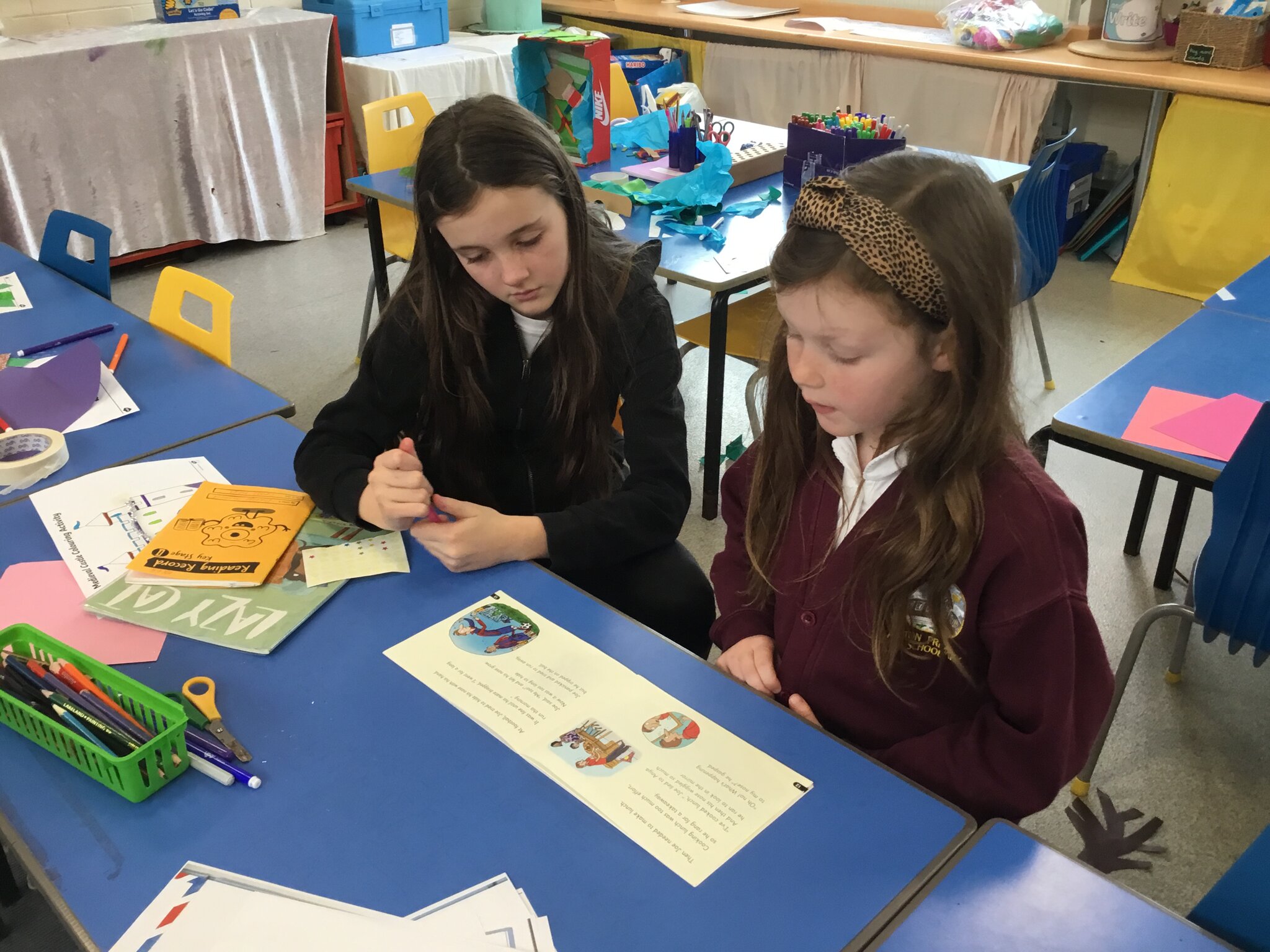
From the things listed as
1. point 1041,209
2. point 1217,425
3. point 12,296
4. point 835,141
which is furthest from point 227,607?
point 1041,209

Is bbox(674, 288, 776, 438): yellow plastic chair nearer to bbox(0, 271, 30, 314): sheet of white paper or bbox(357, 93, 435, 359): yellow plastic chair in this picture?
bbox(357, 93, 435, 359): yellow plastic chair

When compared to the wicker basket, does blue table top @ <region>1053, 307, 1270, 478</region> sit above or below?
below

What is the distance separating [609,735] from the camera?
917 mm

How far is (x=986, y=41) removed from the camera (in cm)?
415

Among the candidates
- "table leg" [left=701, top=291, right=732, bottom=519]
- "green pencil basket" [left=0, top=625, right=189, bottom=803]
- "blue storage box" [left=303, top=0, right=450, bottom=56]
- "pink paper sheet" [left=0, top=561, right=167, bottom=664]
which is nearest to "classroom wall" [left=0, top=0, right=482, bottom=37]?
"blue storage box" [left=303, top=0, right=450, bottom=56]

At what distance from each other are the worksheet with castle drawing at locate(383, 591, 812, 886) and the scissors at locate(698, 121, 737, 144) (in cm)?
201

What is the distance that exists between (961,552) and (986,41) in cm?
386

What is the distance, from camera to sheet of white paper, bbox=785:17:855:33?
465cm

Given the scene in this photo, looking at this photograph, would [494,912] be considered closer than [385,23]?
Yes

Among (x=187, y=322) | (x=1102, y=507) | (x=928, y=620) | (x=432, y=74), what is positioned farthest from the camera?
(x=432, y=74)

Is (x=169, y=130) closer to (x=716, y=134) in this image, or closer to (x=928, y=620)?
(x=716, y=134)

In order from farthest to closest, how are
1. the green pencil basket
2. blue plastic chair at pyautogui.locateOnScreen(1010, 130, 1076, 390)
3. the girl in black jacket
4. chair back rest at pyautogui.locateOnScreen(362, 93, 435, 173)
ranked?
chair back rest at pyautogui.locateOnScreen(362, 93, 435, 173) → blue plastic chair at pyautogui.locateOnScreen(1010, 130, 1076, 390) → the girl in black jacket → the green pencil basket

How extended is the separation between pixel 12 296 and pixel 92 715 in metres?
1.41

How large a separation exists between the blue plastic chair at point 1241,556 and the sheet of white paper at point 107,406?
149 cm
